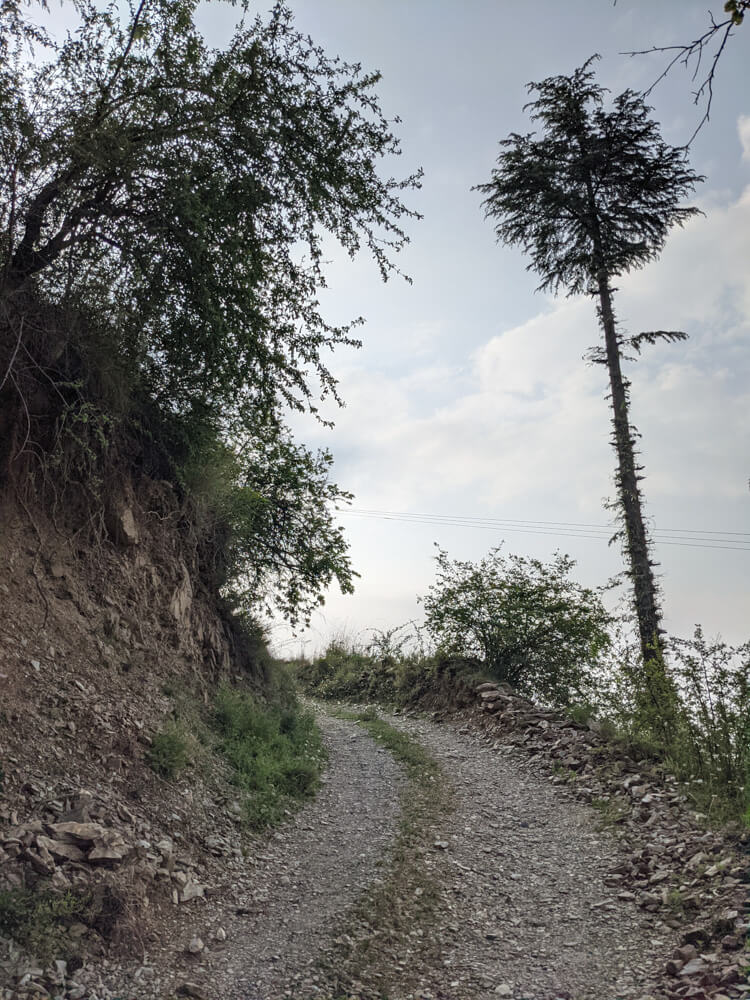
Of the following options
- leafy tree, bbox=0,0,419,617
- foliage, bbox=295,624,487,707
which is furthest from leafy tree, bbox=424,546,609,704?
leafy tree, bbox=0,0,419,617

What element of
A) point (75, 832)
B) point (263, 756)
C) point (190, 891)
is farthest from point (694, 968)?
point (263, 756)

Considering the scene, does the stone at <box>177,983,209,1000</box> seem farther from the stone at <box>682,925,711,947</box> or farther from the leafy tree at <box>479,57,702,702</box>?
the leafy tree at <box>479,57,702,702</box>

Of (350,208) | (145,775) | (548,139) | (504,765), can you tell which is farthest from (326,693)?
(548,139)

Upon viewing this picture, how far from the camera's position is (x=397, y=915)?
19.1 ft

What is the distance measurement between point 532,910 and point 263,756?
4100 mm

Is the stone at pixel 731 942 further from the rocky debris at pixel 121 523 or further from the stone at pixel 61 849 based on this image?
the rocky debris at pixel 121 523

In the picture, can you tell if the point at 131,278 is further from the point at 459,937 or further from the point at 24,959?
the point at 459,937

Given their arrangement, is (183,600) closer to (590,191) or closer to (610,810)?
(610,810)

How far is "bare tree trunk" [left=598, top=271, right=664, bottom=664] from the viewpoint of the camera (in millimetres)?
15695

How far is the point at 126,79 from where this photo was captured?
815 cm

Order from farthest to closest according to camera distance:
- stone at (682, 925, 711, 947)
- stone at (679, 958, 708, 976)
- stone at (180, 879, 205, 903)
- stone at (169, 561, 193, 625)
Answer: stone at (169, 561, 193, 625)
stone at (180, 879, 205, 903)
stone at (682, 925, 711, 947)
stone at (679, 958, 708, 976)

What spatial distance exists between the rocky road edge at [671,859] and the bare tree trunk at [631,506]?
503cm

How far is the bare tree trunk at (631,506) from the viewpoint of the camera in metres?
15.7

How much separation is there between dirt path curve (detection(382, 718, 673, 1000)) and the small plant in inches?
121
